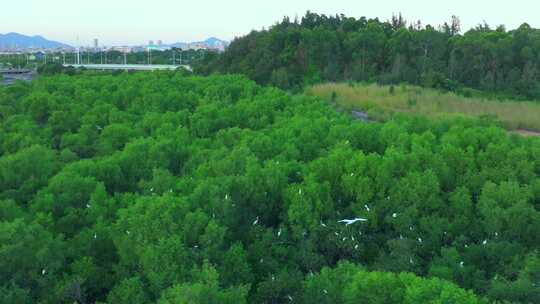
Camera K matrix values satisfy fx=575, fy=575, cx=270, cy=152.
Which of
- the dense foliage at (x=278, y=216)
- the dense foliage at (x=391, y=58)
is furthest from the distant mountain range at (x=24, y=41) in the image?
the dense foliage at (x=278, y=216)

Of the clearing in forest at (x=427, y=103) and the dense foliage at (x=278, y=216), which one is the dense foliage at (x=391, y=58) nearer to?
the clearing in forest at (x=427, y=103)

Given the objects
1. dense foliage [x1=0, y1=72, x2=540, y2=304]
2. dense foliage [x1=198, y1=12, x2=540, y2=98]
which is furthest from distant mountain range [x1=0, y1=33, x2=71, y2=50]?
dense foliage [x1=0, y1=72, x2=540, y2=304]

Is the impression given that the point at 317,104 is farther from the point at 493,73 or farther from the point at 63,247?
the point at 493,73

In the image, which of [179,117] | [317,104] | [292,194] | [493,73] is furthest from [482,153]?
[493,73]

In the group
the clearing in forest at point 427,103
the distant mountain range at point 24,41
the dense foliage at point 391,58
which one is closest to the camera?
the clearing in forest at point 427,103

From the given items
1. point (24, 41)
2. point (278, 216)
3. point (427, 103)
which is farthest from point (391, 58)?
point (24, 41)

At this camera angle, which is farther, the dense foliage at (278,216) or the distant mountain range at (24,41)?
the distant mountain range at (24,41)

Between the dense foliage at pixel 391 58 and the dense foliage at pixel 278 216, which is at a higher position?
the dense foliage at pixel 391 58
